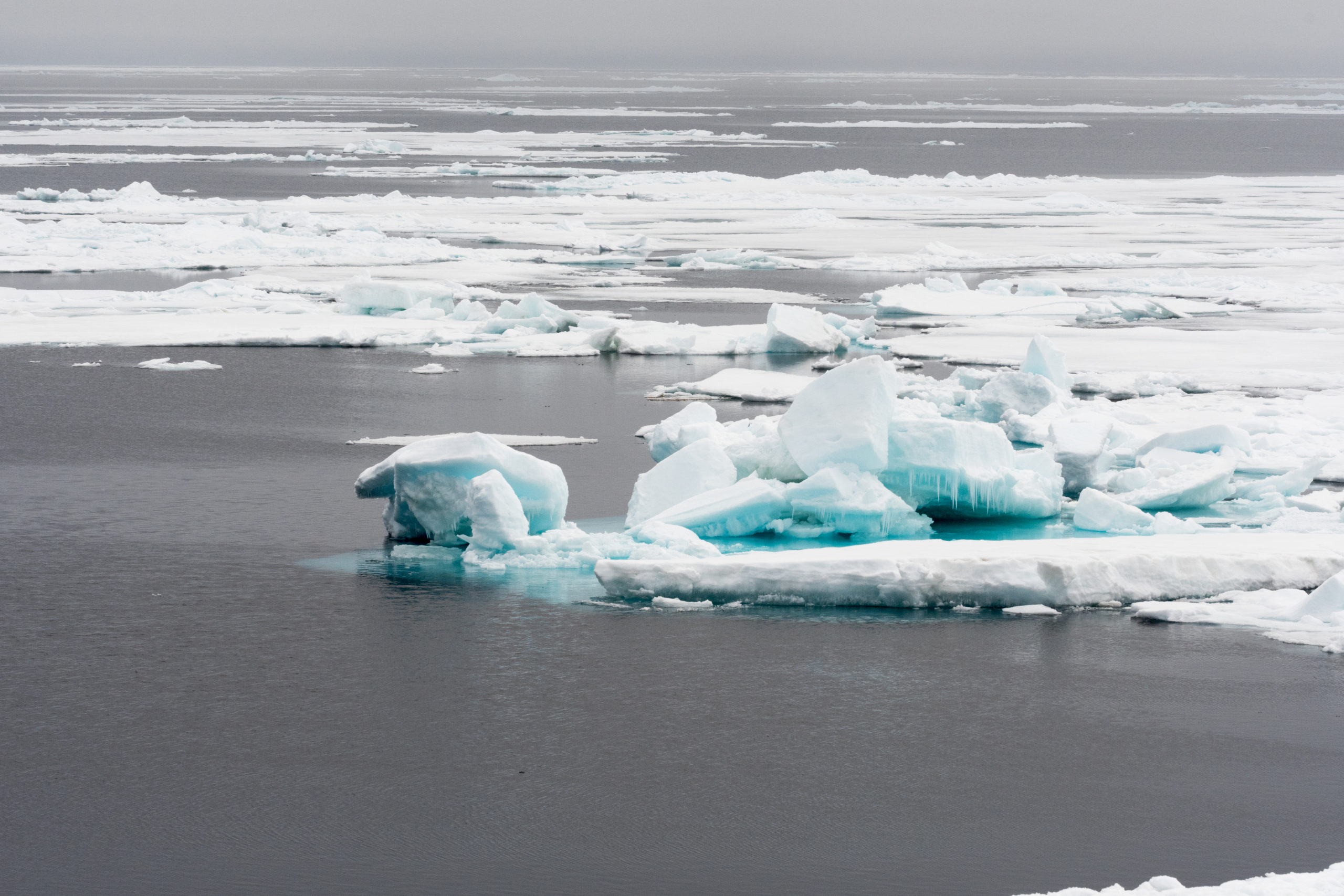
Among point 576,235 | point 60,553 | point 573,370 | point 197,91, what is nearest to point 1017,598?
point 60,553

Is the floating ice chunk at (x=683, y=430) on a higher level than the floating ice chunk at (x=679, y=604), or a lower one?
higher

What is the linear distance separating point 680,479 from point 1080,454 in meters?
2.81

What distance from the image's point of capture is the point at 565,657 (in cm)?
775

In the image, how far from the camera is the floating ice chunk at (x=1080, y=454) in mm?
10812

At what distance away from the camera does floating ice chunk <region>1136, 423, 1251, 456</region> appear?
11.2 metres

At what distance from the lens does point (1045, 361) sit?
42.6ft

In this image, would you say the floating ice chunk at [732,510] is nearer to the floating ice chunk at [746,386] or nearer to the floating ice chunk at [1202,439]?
the floating ice chunk at [1202,439]

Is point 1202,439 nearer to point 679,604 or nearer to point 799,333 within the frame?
point 679,604

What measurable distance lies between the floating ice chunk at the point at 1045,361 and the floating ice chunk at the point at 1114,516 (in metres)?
3.15

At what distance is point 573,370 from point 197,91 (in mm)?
107355

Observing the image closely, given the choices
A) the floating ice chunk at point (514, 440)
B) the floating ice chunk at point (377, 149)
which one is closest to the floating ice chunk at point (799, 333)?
the floating ice chunk at point (514, 440)

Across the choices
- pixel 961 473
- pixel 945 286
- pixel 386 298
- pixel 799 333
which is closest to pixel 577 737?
pixel 961 473

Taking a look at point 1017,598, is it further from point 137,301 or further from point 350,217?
point 350,217

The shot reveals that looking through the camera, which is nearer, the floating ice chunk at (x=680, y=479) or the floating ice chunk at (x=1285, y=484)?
the floating ice chunk at (x=680, y=479)
